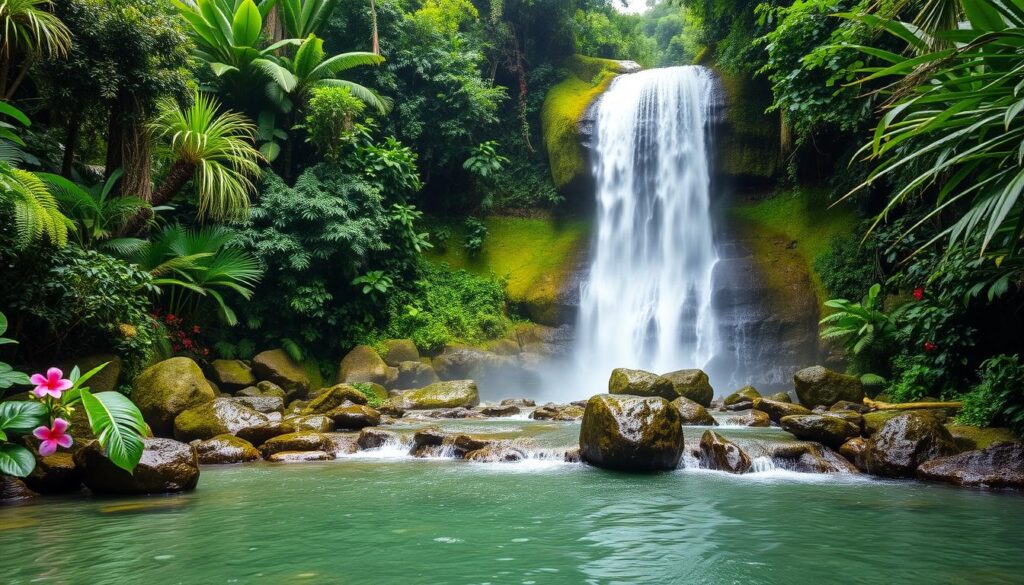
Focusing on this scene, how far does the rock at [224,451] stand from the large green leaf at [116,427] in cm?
330

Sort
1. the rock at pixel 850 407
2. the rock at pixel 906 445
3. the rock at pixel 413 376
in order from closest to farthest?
the rock at pixel 906 445 < the rock at pixel 850 407 < the rock at pixel 413 376

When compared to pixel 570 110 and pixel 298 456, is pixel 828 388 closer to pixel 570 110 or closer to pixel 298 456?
pixel 298 456

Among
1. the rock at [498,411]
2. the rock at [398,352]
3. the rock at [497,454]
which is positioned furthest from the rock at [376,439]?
the rock at [398,352]

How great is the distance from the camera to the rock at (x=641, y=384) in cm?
1105

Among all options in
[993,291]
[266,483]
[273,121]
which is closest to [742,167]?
[993,291]

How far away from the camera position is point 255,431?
898 centimetres

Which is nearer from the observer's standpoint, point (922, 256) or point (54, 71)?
point (54, 71)

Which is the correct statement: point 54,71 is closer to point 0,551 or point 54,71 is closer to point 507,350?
point 0,551

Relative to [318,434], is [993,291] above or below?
above

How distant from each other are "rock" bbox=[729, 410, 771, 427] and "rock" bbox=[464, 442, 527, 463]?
4.04 m

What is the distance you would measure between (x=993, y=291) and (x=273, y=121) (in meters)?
14.9

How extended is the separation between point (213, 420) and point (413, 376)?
657 cm

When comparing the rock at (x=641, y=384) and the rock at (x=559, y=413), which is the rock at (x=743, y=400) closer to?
the rock at (x=641, y=384)

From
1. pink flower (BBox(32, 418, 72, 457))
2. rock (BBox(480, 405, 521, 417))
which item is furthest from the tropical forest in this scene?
rock (BBox(480, 405, 521, 417))
